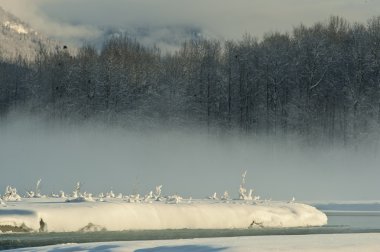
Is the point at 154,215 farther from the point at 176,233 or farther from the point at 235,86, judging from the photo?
the point at 235,86

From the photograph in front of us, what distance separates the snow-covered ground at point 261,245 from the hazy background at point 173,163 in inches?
1408

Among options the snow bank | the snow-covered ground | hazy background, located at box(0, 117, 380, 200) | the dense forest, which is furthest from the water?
the dense forest

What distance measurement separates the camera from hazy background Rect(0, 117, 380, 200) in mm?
60094

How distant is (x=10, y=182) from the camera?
6209 centimetres

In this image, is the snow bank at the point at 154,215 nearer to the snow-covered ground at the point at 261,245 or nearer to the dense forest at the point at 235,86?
the snow-covered ground at the point at 261,245

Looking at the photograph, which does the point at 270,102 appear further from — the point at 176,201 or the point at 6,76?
the point at 176,201

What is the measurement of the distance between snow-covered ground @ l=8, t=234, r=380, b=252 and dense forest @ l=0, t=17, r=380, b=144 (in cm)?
4973

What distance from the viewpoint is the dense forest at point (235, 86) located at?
70625 mm

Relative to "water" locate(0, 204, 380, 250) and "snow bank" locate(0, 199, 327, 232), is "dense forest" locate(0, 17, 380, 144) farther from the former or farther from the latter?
"snow bank" locate(0, 199, 327, 232)

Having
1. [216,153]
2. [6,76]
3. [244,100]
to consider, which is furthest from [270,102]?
[6,76]

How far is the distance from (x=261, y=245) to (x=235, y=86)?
5936 cm

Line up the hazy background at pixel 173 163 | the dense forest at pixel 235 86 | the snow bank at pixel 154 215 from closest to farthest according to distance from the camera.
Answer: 1. the snow bank at pixel 154 215
2. the hazy background at pixel 173 163
3. the dense forest at pixel 235 86

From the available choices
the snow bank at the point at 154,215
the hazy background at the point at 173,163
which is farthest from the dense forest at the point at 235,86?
the snow bank at the point at 154,215

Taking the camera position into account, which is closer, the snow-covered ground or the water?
the snow-covered ground
